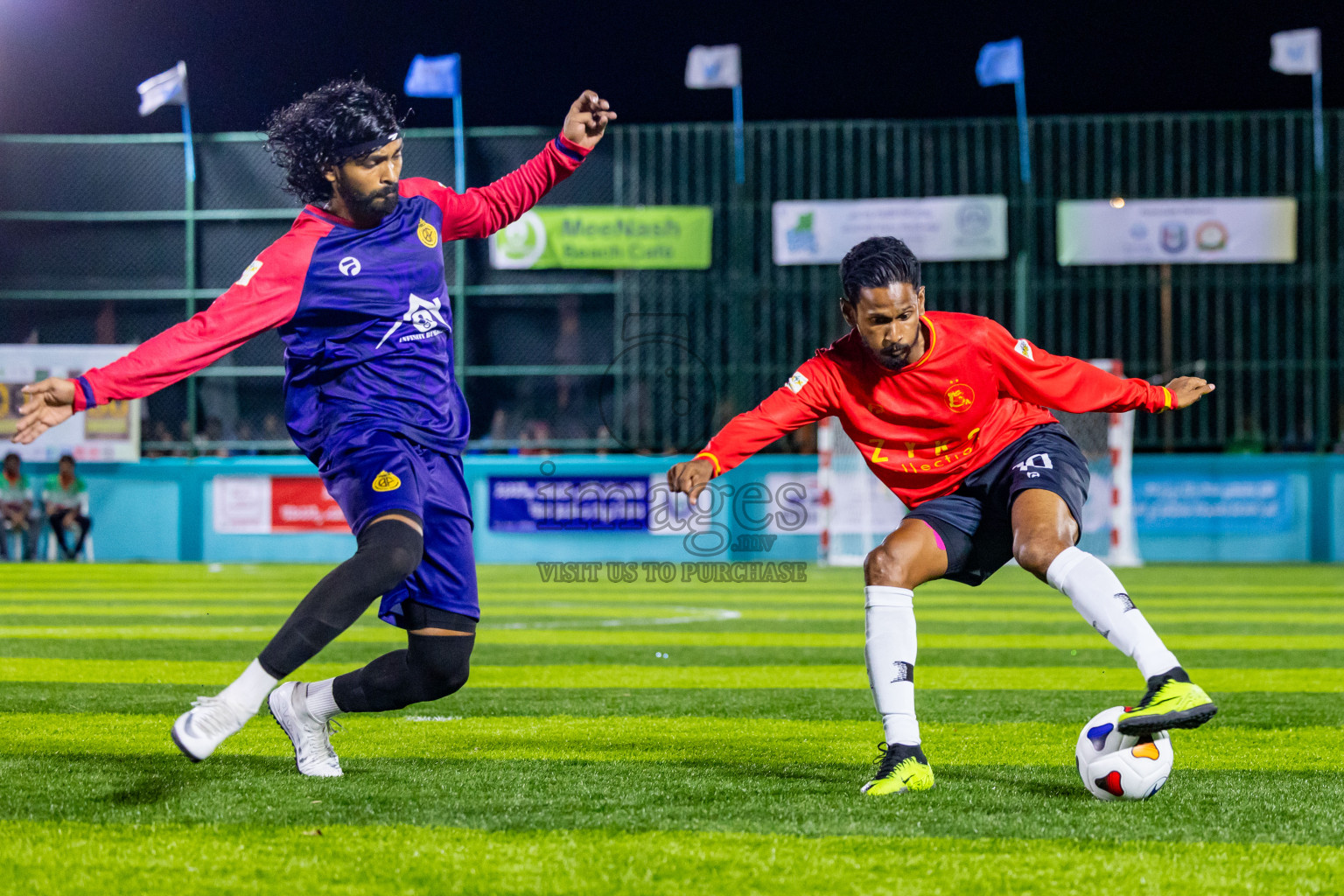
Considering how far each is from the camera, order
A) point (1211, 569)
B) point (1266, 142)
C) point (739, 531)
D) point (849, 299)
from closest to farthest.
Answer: point (849, 299) → point (1211, 569) → point (739, 531) → point (1266, 142)

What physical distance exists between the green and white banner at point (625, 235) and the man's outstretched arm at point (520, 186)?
15811 mm

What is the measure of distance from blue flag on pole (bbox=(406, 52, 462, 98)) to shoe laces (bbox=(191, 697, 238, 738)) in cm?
1807

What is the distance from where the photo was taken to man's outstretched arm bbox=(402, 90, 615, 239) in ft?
14.3

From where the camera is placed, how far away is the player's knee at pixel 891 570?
411 centimetres

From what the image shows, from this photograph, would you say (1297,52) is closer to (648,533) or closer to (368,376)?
(648,533)

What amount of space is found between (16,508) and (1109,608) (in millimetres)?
18410

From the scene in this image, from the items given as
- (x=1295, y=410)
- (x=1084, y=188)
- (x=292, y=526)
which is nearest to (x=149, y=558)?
(x=292, y=526)

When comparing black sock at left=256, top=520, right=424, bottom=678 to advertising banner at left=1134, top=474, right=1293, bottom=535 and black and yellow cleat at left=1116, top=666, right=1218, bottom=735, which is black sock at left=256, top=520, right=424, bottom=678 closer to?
black and yellow cleat at left=1116, top=666, right=1218, bottom=735

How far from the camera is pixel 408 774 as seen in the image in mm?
4301

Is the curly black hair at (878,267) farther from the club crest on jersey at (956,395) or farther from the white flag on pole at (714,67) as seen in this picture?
the white flag on pole at (714,67)

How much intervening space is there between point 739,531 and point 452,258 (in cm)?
607

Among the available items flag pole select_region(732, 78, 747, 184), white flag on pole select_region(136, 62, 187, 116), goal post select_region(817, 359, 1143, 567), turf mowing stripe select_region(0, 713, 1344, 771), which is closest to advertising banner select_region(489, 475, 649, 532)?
goal post select_region(817, 359, 1143, 567)

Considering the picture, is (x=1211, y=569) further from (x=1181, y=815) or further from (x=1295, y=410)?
(x=1181, y=815)

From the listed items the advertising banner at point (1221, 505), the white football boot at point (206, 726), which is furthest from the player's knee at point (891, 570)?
the advertising banner at point (1221, 505)
